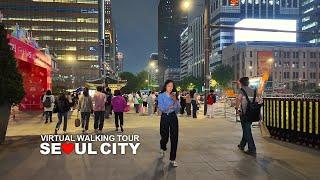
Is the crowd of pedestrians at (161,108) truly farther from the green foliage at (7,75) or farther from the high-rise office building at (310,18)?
the high-rise office building at (310,18)

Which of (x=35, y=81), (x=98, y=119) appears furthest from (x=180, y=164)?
(x=35, y=81)

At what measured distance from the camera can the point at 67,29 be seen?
482ft

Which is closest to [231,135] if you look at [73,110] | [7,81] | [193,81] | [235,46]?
[7,81]

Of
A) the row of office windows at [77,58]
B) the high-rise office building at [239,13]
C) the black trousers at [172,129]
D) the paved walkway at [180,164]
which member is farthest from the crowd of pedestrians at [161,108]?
the high-rise office building at [239,13]

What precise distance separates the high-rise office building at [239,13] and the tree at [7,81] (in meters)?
152

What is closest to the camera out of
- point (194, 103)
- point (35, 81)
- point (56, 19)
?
point (194, 103)

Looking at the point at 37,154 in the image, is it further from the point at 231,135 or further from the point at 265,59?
the point at 265,59

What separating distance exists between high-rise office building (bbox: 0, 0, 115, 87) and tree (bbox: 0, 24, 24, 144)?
13069 centimetres

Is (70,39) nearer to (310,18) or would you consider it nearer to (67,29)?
(67,29)

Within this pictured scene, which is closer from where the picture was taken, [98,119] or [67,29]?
[98,119]

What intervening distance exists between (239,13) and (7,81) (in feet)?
534

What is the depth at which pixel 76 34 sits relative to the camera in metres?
147

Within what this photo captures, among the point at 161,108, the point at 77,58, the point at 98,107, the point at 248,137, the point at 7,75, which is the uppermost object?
the point at 77,58

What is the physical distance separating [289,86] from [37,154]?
12701 centimetres
